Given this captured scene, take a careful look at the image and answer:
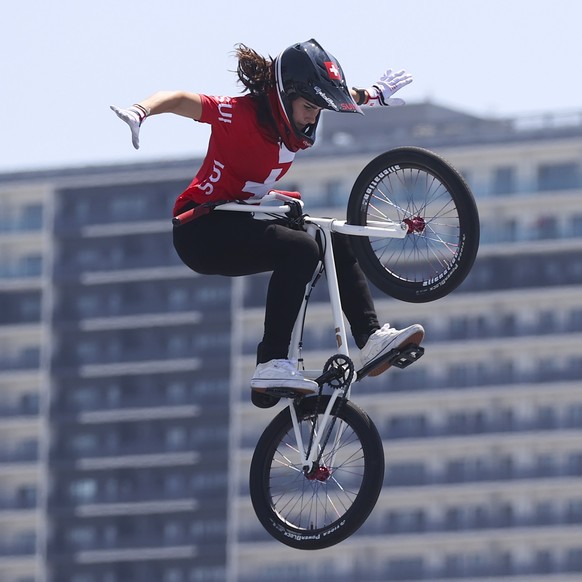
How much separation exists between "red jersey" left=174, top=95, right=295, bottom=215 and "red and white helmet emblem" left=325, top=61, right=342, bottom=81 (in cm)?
77

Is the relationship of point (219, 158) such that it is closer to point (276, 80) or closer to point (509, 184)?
point (276, 80)

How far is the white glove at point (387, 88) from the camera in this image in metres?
21.3

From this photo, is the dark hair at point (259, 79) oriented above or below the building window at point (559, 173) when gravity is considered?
below

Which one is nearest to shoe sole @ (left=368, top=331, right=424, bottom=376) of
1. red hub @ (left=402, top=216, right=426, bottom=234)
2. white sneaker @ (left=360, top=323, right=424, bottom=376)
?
white sneaker @ (left=360, top=323, right=424, bottom=376)

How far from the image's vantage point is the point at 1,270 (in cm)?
17550

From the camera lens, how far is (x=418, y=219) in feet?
66.4

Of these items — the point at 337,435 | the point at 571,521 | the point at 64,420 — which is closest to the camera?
the point at 337,435

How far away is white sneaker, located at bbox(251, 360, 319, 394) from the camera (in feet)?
65.4

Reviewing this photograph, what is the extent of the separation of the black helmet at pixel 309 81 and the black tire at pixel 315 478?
275cm

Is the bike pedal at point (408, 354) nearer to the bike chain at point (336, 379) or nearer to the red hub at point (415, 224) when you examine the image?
the bike chain at point (336, 379)

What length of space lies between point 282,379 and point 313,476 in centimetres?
95

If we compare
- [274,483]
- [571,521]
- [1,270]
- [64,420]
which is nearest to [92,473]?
[64,420]

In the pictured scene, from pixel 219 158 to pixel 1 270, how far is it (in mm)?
157216

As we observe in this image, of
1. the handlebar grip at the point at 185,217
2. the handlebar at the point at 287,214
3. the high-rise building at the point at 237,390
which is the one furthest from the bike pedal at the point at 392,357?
the high-rise building at the point at 237,390
